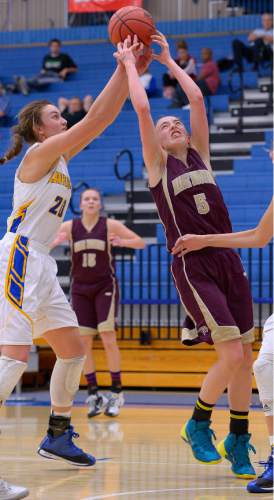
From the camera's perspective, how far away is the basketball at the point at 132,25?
515 cm

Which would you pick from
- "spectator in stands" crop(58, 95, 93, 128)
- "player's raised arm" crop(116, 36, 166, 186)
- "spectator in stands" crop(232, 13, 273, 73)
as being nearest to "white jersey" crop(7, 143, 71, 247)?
"player's raised arm" crop(116, 36, 166, 186)

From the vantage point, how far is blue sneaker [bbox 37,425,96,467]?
17.6 ft

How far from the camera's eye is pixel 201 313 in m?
4.99

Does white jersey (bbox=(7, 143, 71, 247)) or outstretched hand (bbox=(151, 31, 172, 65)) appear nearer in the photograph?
white jersey (bbox=(7, 143, 71, 247))

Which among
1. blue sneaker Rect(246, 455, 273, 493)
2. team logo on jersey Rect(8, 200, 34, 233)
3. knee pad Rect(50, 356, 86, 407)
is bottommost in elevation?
blue sneaker Rect(246, 455, 273, 493)

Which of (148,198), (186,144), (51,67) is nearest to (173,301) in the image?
(148,198)

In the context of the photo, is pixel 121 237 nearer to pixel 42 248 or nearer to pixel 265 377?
pixel 42 248

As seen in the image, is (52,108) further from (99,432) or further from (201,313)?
(99,432)

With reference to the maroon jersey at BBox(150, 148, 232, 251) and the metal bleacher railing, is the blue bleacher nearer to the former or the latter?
the metal bleacher railing

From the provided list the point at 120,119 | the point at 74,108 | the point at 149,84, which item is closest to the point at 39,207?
the point at 74,108

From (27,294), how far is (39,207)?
0.47 metres

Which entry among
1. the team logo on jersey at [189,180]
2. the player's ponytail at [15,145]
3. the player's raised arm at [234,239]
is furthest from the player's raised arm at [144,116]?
A: the player's ponytail at [15,145]

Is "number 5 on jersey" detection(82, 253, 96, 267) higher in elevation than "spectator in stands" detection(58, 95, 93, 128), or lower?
lower

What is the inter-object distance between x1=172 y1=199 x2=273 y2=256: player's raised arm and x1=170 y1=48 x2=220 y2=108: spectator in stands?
1175 centimetres
